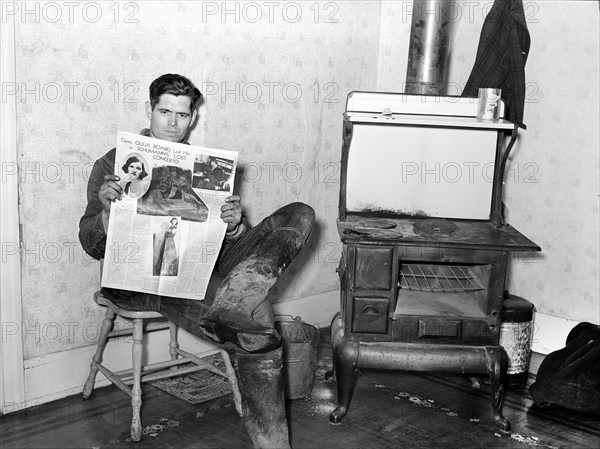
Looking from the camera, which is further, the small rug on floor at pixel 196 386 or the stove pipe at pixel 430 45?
the stove pipe at pixel 430 45

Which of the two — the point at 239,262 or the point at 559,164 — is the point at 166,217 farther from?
the point at 559,164

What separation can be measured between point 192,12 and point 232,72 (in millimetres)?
303

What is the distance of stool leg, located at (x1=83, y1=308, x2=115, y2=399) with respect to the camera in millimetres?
2764

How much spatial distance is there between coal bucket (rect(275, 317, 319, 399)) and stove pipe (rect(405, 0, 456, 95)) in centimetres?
106

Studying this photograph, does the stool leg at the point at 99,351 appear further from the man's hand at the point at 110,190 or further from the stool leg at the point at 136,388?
the man's hand at the point at 110,190

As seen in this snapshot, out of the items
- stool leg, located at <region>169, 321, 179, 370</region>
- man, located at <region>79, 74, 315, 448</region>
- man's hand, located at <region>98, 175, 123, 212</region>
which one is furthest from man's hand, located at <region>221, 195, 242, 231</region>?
stool leg, located at <region>169, 321, 179, 370</region>

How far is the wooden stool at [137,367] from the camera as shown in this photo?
8.41ft

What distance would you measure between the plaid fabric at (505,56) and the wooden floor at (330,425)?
3.79 feet

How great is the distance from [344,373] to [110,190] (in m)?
1.01

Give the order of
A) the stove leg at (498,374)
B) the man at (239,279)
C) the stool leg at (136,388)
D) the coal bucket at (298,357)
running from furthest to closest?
the coal bucket at (298,357)
the stove leg at (498,374)
the stool leg at (136,388)
the man at (239,279)

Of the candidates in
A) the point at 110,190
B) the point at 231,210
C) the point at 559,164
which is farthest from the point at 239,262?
the point at 559,164

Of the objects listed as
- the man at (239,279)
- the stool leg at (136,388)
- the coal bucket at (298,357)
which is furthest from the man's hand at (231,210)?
the coal bucket at (298,357)

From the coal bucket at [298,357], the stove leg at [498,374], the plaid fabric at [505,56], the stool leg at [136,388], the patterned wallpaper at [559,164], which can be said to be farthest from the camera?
the patterned wallpaper at [559,164]

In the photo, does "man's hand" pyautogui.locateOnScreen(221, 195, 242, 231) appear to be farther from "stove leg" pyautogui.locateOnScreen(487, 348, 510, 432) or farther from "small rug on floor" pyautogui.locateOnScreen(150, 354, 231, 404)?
"stove leg" pyautogui.locateOnScreen(487, 348, 510, 432)
